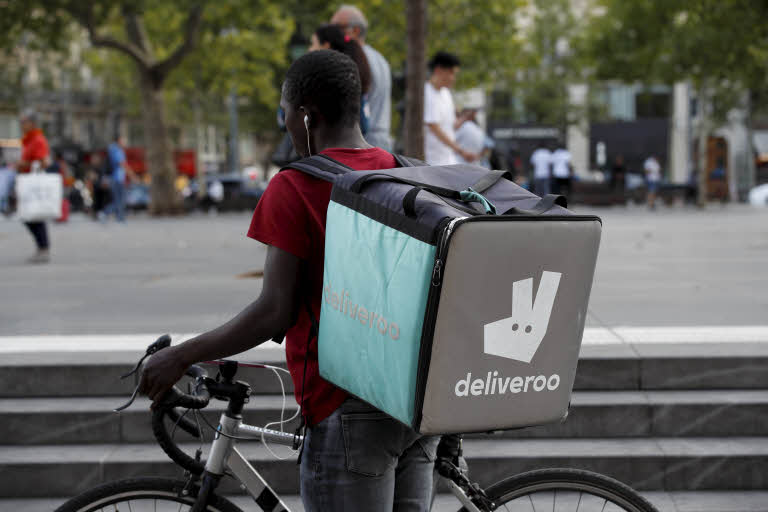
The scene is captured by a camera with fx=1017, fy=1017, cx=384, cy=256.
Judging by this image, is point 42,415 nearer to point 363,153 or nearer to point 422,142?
point 363,153

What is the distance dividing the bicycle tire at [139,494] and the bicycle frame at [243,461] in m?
0.07

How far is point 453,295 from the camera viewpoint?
1.86 metres

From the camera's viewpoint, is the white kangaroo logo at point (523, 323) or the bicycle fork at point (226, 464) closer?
the white kangaroo logo at point (523, 323)

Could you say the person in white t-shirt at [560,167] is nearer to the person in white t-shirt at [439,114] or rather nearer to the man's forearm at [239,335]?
the person in white t-shirt at [439,114]

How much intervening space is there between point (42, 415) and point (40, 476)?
A: 356mm

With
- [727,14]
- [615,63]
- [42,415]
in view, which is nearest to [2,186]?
[615,63]

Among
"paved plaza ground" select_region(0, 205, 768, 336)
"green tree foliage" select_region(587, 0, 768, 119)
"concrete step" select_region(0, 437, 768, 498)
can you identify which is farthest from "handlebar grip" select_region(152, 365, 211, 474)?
"green tree foliage" select_region(587, 0, 768, 119)

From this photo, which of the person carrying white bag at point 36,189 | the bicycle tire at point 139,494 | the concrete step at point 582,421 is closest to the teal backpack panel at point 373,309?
the bicycle tire at point 139,494

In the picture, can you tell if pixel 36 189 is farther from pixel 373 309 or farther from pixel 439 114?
pixel 373 309

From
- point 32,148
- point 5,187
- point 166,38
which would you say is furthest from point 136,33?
point 32,148

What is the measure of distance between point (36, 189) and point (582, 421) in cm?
759

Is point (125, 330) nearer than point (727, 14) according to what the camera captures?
Yes

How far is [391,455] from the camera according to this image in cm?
215

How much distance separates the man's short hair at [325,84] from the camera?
2.14 m
